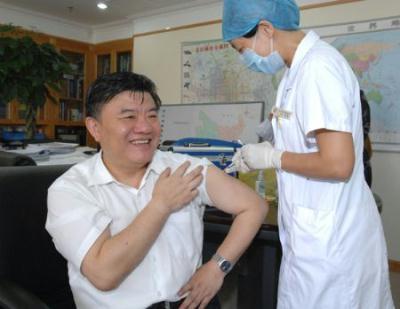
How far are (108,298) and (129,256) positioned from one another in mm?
174

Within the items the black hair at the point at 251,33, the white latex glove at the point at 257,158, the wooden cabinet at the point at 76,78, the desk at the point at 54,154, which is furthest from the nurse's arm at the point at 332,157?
the wooden cabinet at the point at 76,78

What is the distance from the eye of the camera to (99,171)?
Answer: 1.10m

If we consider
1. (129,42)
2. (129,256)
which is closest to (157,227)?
(129,256)

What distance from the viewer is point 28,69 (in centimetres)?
211

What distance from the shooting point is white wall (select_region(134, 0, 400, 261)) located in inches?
126

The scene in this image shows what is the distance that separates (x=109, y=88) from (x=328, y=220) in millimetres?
709

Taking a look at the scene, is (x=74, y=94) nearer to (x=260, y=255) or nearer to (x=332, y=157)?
(x=260, y=255)

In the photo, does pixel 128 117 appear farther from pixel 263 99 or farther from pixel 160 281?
pixel 263 99

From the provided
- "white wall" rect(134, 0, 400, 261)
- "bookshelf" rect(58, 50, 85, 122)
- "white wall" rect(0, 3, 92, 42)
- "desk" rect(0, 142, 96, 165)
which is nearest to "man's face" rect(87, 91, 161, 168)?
"desk" rect(0, 142, 96, 165)

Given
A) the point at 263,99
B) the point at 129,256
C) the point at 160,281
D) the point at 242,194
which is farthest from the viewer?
the point at 263,99

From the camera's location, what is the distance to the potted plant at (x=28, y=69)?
6.67ft

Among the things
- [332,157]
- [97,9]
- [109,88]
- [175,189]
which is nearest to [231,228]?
[175,189]

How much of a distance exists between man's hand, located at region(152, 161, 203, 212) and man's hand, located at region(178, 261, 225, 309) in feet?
0.68

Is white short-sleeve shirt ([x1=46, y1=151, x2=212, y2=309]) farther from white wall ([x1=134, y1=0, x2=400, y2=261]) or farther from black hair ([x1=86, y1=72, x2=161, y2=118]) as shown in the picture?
white wall ([x1=134, y1=0, x2=400, y2=261])
